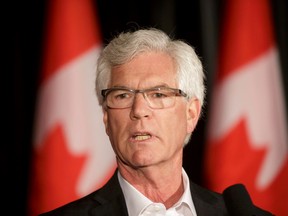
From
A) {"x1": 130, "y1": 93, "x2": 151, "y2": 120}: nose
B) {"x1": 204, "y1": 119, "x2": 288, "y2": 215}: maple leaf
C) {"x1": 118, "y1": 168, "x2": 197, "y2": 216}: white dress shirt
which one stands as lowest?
{"x1": 204, "y1": 119, "x2": 288, "y2": 215}: maple leaf

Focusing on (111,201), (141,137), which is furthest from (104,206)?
(141,137)

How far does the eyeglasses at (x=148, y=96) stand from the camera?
1.64 meters

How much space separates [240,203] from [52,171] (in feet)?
4.82

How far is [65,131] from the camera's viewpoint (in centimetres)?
268

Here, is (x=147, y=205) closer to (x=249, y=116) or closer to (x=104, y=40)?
(x=249, y=116)

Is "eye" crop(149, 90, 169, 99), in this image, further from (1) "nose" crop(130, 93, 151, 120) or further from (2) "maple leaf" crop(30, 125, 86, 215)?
(2) "maple leaf" crop(30, 125, 86, 215)

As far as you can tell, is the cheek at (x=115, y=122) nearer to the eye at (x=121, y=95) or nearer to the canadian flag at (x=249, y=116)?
the eye at (x=121, y=95)

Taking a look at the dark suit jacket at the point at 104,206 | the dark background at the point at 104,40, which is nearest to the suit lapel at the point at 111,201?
the dark suit jacket at the point at 104,206

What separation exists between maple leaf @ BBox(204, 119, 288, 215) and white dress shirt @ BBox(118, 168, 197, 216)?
3.41ft

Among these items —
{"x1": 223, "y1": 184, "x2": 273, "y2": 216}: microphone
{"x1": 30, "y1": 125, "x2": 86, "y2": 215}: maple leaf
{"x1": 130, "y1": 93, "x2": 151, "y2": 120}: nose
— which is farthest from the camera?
{"x1": 30, "y1": 125, "x2": 86, "y2": 215}: maple leaf

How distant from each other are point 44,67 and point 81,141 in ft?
1.34

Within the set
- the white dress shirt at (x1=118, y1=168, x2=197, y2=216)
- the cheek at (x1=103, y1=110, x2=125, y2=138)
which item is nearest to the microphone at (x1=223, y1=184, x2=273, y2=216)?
the white dress shirt at (x1=118, y1=168, x2=197, y2=216)

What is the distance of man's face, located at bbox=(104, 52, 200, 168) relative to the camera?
1606 mm

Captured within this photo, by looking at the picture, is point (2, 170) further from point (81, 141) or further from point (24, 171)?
point (81, 141)
